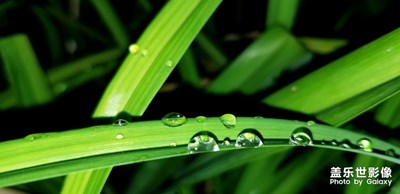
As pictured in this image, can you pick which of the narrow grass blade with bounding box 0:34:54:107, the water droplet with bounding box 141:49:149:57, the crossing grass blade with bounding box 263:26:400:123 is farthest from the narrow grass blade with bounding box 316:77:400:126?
the narrow grass blade with bounding box 0:34:54:107

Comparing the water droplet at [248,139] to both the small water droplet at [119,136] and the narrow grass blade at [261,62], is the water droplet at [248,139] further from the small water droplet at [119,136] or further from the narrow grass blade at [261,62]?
the narrow grass blade at [261,62]

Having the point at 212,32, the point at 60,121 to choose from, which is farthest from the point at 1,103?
the point at 212,32

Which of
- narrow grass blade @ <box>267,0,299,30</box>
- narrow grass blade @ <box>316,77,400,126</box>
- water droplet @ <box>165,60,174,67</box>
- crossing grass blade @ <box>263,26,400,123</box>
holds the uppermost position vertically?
narrow grass blade @ <box>267,0,299,30</box>

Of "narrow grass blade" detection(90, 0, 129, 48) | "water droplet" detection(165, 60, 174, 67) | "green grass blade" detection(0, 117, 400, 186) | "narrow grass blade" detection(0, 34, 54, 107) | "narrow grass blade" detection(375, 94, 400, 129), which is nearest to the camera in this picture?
"green grass blade" detection(0, 117, 400, 186)

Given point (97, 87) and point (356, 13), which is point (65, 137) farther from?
point (356, 13)

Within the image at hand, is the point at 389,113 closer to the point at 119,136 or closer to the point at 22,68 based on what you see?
the point at 119,136

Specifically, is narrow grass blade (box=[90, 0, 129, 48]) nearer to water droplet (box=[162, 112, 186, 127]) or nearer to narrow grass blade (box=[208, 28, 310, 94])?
narrow grass blade (box=[208, 28, 310, 94])

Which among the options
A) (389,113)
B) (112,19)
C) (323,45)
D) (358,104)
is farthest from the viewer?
(112,19)

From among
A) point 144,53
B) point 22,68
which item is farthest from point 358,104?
point 22,68
